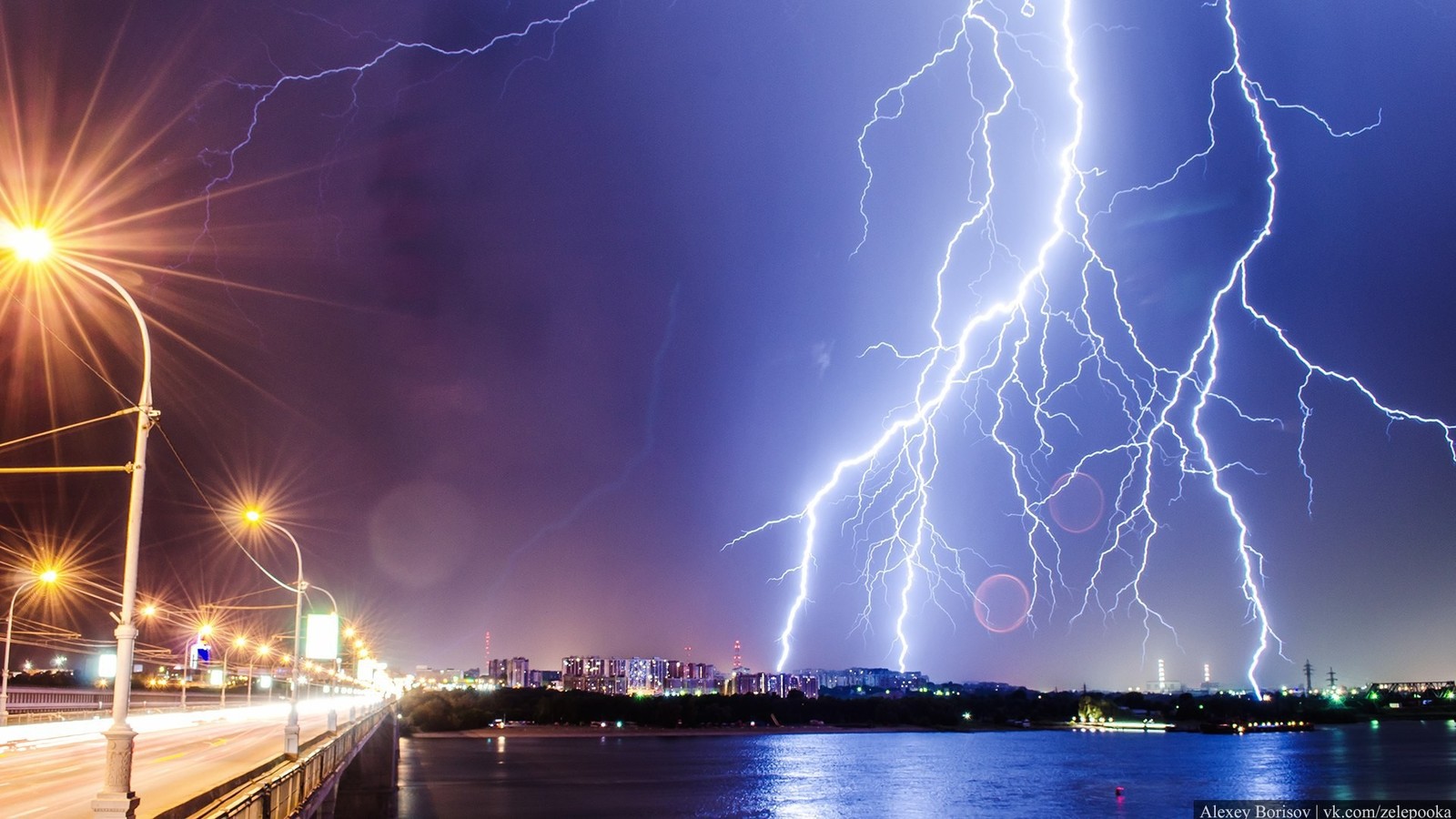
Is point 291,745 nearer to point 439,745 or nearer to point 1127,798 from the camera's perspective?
point 1127,798

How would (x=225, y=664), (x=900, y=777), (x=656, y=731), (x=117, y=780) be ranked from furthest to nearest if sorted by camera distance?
1. (x=656, y=731)
2. (x=900, y=777)
3. (x=225, y=664)
4. (x=117, y=780)

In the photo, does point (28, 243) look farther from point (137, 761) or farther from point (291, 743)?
point (137, 761)

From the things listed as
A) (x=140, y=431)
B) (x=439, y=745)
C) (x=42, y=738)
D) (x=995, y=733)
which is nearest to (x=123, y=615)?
(x=140, y=431)

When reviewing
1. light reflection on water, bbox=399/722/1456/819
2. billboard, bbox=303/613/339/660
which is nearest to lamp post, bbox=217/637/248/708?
billboard, bbox=303/613/339/660

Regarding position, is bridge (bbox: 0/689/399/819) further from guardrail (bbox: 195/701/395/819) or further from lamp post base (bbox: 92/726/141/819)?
lamp post base (bbox: 92/726/141/819)

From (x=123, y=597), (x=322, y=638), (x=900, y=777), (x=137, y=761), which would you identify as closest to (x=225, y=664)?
(x=322, y=638)

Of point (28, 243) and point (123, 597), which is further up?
point (28, 243)

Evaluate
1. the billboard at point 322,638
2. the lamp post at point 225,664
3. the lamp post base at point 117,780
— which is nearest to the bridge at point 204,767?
the lamp post base at point 117,780
